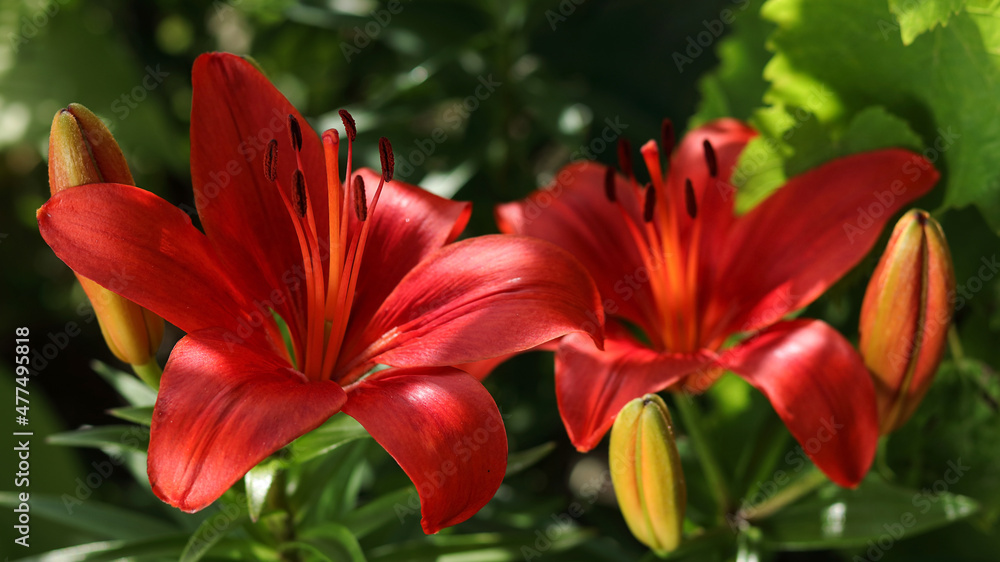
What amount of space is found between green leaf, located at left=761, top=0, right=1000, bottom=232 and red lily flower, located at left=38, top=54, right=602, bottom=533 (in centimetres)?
35

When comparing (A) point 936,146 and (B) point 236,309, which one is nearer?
(B) point 236,309

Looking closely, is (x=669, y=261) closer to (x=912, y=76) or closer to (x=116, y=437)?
(x=912, y=76)

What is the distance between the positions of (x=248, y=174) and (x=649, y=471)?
38cm

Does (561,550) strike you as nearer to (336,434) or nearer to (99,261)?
(336,434)

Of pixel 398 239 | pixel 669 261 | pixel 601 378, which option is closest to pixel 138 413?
pixel 398 239

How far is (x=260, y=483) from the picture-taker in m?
0.60

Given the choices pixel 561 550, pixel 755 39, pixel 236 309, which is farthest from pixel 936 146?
pixel 236 309

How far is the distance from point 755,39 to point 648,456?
567 millimetres

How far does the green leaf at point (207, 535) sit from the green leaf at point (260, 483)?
0.04 m

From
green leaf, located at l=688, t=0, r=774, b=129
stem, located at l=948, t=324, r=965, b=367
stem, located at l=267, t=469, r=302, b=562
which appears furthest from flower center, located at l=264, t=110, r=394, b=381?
stem, located at l=948, t=324, r=965, b=367

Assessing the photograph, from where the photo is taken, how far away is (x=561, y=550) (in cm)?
84

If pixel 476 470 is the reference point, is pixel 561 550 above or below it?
below

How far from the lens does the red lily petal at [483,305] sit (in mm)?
580

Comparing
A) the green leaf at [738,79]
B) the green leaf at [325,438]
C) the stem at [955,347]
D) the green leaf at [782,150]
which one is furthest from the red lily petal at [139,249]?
the stem at [955,347]
